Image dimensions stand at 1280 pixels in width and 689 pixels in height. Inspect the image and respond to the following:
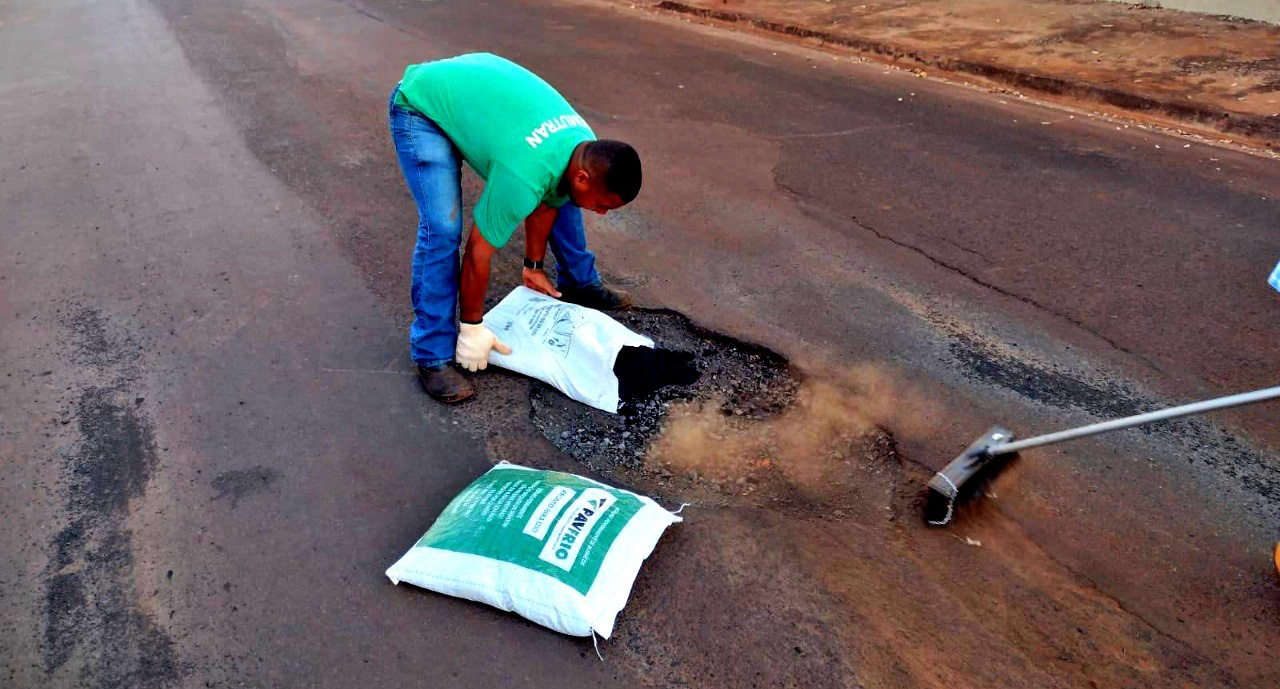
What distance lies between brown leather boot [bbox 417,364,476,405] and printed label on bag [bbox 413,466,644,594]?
759mm

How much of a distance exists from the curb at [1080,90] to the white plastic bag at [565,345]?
5056 mm

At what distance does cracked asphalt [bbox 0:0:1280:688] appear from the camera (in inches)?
95.8

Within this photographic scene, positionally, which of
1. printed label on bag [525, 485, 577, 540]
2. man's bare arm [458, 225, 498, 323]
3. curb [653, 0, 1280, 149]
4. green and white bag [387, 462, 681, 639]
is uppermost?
curb [653, 0, 1280, 149]

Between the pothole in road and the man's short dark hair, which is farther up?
the man's short dark hair

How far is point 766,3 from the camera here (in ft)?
33.7

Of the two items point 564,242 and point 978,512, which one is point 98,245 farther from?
point 978,512

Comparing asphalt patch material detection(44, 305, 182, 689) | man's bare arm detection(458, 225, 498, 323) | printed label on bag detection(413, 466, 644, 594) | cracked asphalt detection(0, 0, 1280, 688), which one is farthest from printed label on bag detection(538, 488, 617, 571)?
asphalt patch material detection(44, 305, 182, 689)

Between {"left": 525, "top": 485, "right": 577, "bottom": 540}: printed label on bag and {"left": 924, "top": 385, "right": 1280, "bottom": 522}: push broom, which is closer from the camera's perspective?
{"left": 525, "top": 485, "right": 577, "bottom": 540}: printed label on bag

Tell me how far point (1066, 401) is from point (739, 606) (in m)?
1.74

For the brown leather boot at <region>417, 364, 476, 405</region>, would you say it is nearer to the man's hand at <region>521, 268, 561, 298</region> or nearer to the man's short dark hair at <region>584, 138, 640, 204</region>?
the man's hand at <region>521, 268, 561, 298</region>

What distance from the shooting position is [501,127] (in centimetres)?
301

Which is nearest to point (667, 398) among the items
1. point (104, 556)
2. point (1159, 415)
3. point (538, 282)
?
point (538, 282)

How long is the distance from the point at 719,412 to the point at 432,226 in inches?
51.4

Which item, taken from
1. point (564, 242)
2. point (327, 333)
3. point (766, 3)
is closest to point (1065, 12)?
point (766, 3)
